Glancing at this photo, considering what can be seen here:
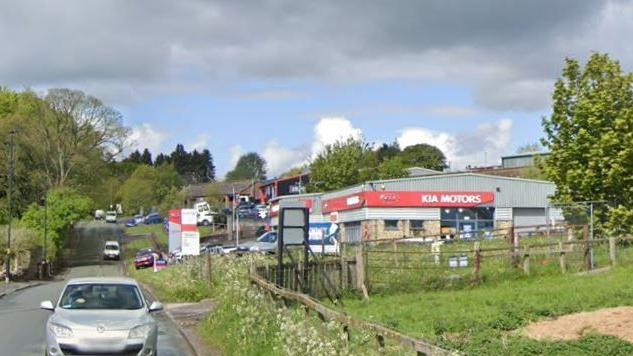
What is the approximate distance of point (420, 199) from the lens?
66.6 meters

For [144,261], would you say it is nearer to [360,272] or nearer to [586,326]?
[360,272]

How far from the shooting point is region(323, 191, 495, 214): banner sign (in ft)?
215

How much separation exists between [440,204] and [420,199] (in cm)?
167

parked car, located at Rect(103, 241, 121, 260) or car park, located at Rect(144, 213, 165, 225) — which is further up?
car park, located at Rect(144, 213, 165, 225)

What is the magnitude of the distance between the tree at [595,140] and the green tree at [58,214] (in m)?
53.2

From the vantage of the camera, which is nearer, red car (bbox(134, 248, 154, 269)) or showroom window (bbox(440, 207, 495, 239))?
showroom window (bbox(440, 207, 495, 239))

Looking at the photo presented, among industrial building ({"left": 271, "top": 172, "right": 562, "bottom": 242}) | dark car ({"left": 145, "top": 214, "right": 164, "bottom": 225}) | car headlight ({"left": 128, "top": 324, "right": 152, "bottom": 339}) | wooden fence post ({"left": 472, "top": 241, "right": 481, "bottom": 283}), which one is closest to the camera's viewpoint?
car headlight ({"left": 128, "top": 324, "right": 152, "bottom": 339})

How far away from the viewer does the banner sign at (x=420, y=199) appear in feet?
215

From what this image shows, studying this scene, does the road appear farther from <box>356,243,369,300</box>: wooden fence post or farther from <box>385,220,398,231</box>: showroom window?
<box>385,220,398,231</box>: showroom window

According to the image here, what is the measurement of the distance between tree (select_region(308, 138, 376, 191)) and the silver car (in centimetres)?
7435

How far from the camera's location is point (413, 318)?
19.5 m

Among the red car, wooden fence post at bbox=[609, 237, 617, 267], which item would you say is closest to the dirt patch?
wooden fence post at bbox=[609, 237, 617, 267]

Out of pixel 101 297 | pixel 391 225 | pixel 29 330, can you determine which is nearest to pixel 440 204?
pixel 391 225

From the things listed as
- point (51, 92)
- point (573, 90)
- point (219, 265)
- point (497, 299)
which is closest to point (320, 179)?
point (51, 92)
